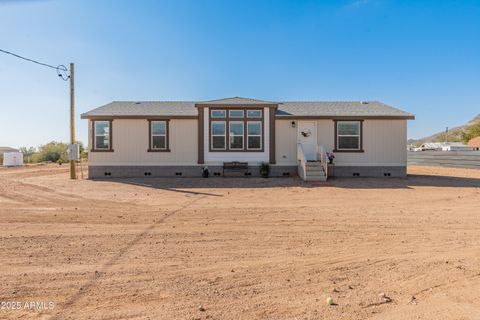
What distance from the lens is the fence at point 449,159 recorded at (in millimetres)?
23562

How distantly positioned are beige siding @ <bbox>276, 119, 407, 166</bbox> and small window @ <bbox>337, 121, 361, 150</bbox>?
33 cm

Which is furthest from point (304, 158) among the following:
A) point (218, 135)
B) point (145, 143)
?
point (145, 143)

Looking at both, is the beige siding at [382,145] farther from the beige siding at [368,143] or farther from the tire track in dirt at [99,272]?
the tire track in dirt at [99,272]

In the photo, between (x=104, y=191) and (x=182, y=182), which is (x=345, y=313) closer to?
(x=104, y=191)

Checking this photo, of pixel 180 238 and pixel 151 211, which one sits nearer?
pixel 180 238

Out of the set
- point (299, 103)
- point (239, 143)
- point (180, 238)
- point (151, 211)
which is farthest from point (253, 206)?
point (299, 103)

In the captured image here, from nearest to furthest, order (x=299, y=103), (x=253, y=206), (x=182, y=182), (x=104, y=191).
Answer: (x=253, y=206), (x=104, y=191), (x=182, y=182), (x=299, y=103)

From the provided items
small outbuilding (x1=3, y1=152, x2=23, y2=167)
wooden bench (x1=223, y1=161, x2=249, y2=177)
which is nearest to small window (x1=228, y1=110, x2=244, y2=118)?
wooden bench (x1=223, y1=161, x2=249, y2=177)

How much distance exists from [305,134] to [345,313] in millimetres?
13783

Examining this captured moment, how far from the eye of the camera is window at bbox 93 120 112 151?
16203 millimetres

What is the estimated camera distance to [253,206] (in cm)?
880

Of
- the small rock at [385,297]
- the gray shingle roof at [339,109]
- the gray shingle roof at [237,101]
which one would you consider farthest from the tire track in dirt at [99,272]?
the gray shingle roof at [339,109]

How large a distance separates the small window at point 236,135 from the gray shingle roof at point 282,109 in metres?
1.11

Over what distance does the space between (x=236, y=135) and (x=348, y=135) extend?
19.9ft
